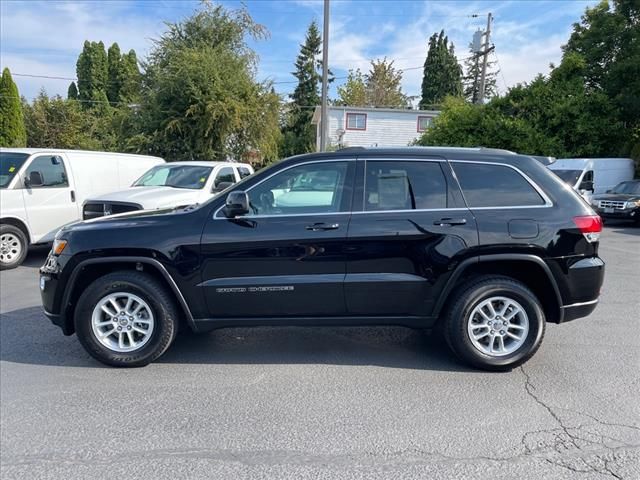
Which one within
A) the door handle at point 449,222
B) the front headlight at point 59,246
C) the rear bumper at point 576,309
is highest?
the door handle at point 449,222

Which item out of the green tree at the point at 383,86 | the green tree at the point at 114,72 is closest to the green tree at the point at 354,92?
the green tree at the point at 383,86

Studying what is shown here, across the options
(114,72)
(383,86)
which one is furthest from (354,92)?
(114,72)

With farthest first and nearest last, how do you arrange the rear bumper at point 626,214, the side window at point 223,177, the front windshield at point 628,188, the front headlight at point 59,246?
the front windshield at point 628,188 → the rear bumper at point 626,214 → the side window at point 223,177 → the front headlight at point 59,246

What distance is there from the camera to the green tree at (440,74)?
5206cm

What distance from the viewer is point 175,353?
14.2ft

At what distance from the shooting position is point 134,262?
12.8 ft

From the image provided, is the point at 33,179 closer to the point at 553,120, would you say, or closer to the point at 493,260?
the point at 493,260

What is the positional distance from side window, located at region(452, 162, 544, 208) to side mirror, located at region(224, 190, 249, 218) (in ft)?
5.99

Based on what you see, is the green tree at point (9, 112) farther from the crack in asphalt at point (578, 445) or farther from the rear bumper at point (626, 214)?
the crack in asphalt at point (578, 445)

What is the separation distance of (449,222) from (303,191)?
50.9 inches

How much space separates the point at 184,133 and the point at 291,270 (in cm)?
1727

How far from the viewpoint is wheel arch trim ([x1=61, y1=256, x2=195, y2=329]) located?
384cm

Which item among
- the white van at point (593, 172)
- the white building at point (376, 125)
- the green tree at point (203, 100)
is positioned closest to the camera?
the white van at point (593, 172)

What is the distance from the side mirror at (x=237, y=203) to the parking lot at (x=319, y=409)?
4.49 feet
